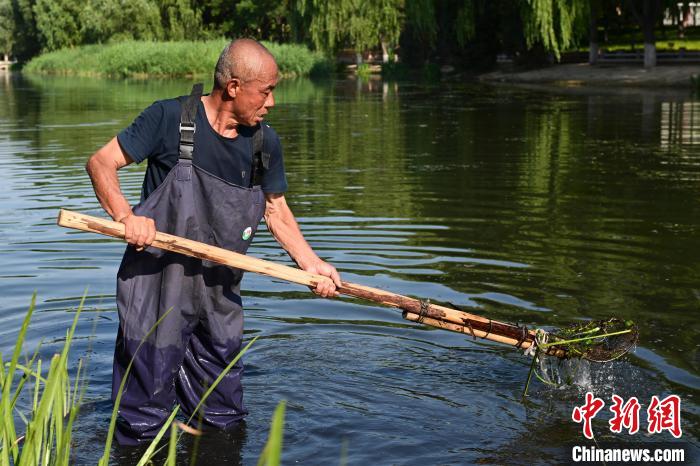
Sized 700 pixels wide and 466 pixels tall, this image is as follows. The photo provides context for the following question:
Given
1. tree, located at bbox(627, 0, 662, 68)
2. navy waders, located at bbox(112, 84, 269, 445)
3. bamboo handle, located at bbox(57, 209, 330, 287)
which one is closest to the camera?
bamboo handle, located at bbox(57, 209, 330, 287)

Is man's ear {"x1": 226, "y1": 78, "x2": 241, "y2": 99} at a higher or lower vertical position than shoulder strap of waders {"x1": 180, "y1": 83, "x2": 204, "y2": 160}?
higher

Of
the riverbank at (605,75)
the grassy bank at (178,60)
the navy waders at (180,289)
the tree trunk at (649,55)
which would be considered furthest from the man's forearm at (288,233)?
the grassy bank at (178,60)

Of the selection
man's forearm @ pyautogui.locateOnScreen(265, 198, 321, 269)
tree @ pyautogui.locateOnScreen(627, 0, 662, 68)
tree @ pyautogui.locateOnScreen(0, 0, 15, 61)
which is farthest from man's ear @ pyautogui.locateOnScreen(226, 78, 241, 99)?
tree @ pyautogui.locateOnScreen(0, 0, 15, 61)

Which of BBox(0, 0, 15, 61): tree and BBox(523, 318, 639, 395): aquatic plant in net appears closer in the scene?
BBox(523, 318, 639, 395): aquatic plant in net

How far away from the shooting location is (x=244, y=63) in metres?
4.77

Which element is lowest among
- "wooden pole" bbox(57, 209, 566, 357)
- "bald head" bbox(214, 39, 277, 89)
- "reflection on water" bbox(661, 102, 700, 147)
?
"reflection on water" bbox(661, 102, 700, 147)

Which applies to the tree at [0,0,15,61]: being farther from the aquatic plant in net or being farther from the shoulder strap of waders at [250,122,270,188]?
the shoulder strap of waders at [250,122,270,188]

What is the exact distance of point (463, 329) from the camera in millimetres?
5738

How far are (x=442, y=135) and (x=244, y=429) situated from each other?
17676 millimetres

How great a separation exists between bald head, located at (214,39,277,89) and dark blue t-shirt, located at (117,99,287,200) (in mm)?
228

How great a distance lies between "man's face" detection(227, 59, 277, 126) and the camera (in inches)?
189

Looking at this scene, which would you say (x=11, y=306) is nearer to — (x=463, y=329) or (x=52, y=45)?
(x=463, y=329)

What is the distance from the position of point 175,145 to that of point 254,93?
1.45 ft

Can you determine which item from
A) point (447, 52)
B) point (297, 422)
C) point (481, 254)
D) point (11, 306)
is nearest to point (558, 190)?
point (481, 254)
